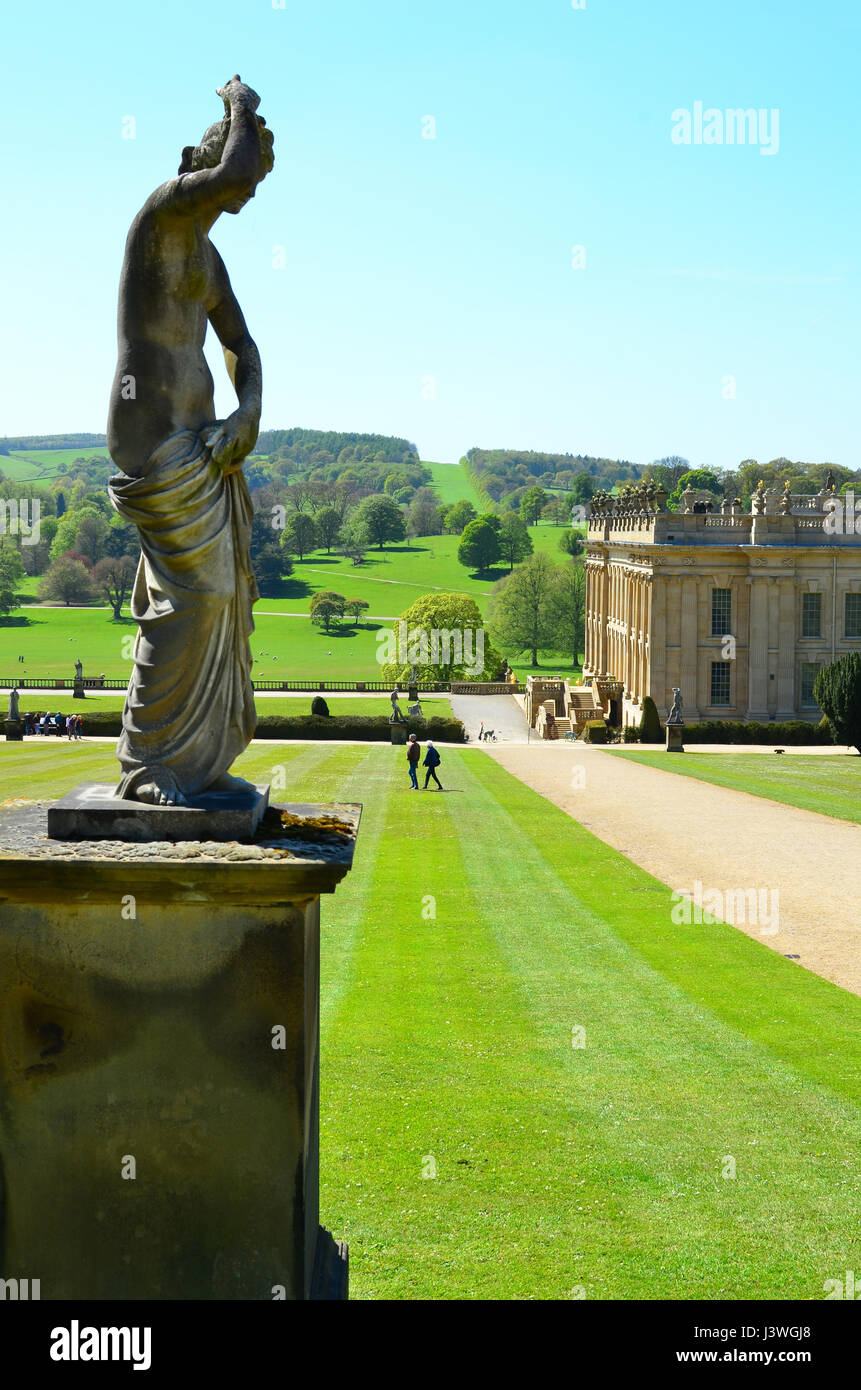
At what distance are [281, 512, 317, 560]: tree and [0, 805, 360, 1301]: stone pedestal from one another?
181 metres

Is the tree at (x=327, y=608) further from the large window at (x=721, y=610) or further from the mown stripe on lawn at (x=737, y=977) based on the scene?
the mown stripe on lawn at (x=737, y=977)

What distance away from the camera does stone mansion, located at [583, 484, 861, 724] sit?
2896 inches

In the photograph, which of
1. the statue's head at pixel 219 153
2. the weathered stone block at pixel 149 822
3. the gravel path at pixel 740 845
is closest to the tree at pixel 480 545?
the gravel path at pixel 740 845

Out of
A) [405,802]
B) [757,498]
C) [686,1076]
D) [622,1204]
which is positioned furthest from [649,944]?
[757,498]

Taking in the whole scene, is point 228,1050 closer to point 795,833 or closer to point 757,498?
point 795,833

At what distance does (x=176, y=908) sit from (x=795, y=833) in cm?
2545

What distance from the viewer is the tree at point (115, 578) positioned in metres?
143

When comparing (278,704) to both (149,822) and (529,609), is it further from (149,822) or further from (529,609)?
(149,822)

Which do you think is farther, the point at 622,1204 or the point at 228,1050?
the point at 622,1204

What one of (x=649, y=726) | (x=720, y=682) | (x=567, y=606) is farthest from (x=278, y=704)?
(x=567, y=606)

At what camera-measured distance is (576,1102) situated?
37.0 ft

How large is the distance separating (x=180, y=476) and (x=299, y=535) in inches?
7282

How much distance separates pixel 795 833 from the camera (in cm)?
2925

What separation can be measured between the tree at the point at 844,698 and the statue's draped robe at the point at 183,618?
2043 inches
